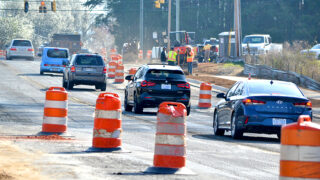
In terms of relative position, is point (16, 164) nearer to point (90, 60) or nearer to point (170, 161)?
point (170, 161)

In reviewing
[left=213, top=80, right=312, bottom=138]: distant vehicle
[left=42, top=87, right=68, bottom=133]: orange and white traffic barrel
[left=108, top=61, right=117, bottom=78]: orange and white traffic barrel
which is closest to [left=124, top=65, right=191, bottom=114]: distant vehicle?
[left=213, top=80, right=312, bottom=138]: distant vehicle

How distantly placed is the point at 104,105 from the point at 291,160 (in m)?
6.33

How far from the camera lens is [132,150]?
44.8 feet

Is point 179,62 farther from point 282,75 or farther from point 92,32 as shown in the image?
point 92,32

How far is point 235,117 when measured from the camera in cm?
1664

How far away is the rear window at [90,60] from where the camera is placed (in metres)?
34.0

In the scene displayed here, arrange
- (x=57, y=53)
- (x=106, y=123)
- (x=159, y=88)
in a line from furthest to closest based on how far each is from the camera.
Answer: (x=57, y=53), (x=159, y=88), (x=106, y=123)

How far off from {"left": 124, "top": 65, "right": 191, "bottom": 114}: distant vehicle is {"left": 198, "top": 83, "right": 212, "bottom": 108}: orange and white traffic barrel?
12.4 ft

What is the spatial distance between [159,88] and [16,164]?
12.8 meters

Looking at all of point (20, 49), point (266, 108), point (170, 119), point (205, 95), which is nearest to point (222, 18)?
point (20, 49)

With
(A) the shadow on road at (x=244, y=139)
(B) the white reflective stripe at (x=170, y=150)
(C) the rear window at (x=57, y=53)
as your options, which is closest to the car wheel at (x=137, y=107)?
(A) the shadow on road at (x=244, y=139)

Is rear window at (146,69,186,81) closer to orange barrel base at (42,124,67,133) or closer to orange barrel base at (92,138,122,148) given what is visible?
orange barrel base at (42,124,67,133)

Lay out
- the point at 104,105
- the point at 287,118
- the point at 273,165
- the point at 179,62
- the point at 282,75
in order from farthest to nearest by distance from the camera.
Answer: the point at 179,62 → the point at 282,75 → the point at 287,118 → the point at 104,105 → the point at 273,165

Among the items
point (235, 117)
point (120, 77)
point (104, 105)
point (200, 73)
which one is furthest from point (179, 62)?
point (104, 105)
